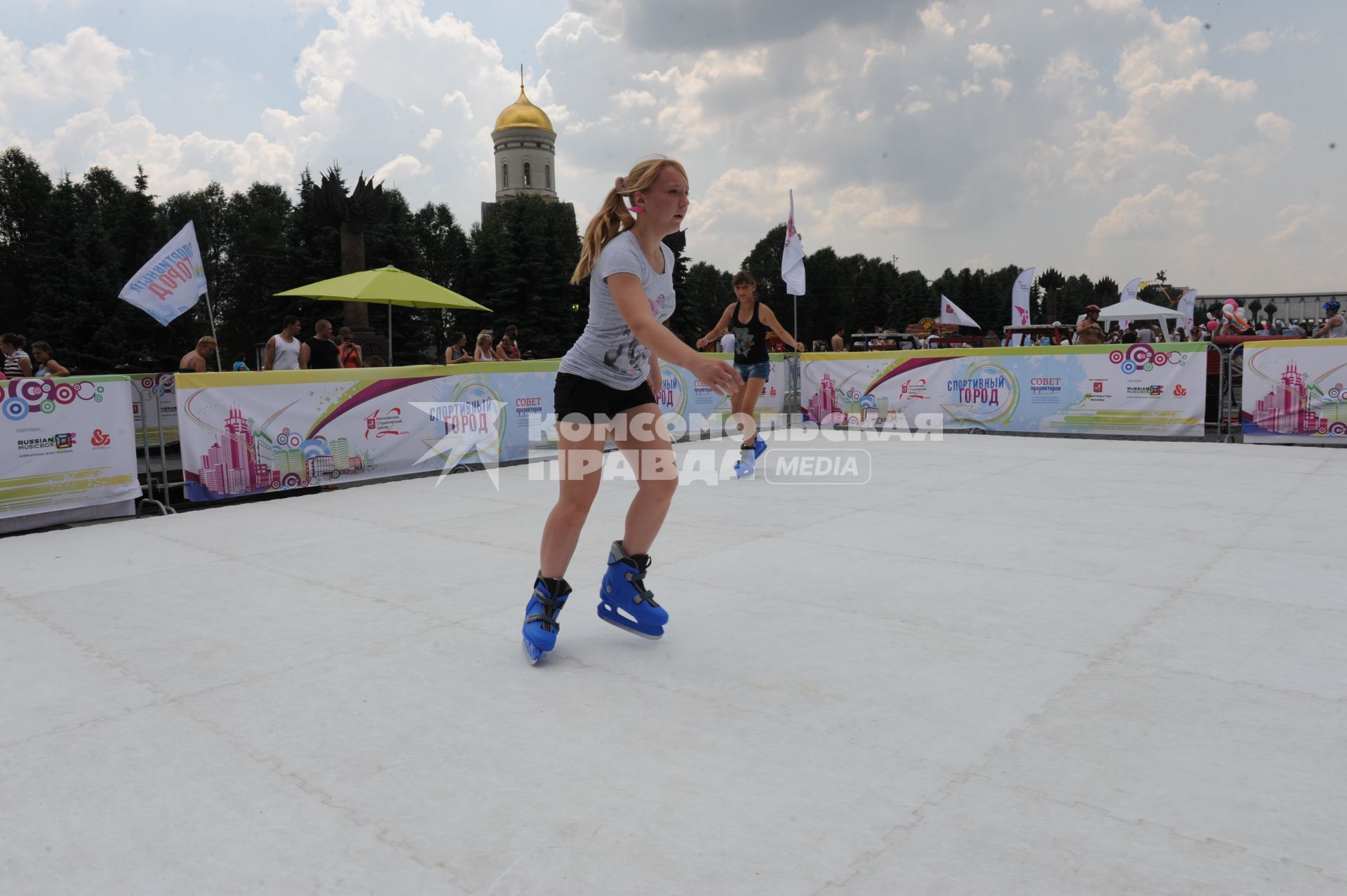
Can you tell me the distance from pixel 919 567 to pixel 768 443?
6.89 meters

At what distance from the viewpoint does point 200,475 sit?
24.3 feet

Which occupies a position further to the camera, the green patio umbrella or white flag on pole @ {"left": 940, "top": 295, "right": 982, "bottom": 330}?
white flag on pole @ {"left": 940, "top": 295, "right": 982, "bottom": 330}

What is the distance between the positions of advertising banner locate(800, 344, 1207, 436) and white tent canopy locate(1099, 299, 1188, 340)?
67.3 ft

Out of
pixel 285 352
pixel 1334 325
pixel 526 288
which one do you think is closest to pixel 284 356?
pixel 285 352

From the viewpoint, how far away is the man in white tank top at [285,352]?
413 inches

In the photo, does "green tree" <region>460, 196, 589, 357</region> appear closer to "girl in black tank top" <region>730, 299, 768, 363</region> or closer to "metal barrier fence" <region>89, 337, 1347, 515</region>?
"metal barrier fence" <region>89, 337, 1347, 515</region>

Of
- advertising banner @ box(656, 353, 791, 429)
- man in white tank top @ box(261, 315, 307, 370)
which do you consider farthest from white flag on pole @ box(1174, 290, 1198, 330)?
man in white tank top @ box(261, 315, 307, 370)

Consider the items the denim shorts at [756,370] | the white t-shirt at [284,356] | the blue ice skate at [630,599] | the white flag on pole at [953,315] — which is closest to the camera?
the blue ice skate at [630,599]

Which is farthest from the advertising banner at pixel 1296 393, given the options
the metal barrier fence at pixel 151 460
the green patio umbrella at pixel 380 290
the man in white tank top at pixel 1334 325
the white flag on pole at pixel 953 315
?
the white flag on pole at pixel 953 315

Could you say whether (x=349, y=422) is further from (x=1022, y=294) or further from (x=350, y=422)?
(x=1022, y=294)

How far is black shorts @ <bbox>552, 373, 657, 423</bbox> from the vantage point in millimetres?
3242

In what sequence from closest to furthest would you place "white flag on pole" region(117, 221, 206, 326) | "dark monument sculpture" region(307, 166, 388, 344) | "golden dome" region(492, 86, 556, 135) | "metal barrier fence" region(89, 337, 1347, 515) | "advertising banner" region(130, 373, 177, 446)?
"metal barrier fence" region(89, 337, 1347, 515)
"advertising banner" region(130, 373, 177, 446)
"white flag on pole" region(117, 221, 206, 326)
"dark monument sculpture" region(307, 166, 388, 344)
"golden dome" region(492, 86, 556, 135)

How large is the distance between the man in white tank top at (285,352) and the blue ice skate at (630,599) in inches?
323

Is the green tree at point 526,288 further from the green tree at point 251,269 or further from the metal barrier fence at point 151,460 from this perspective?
the metal barrier fence at point 151,460
